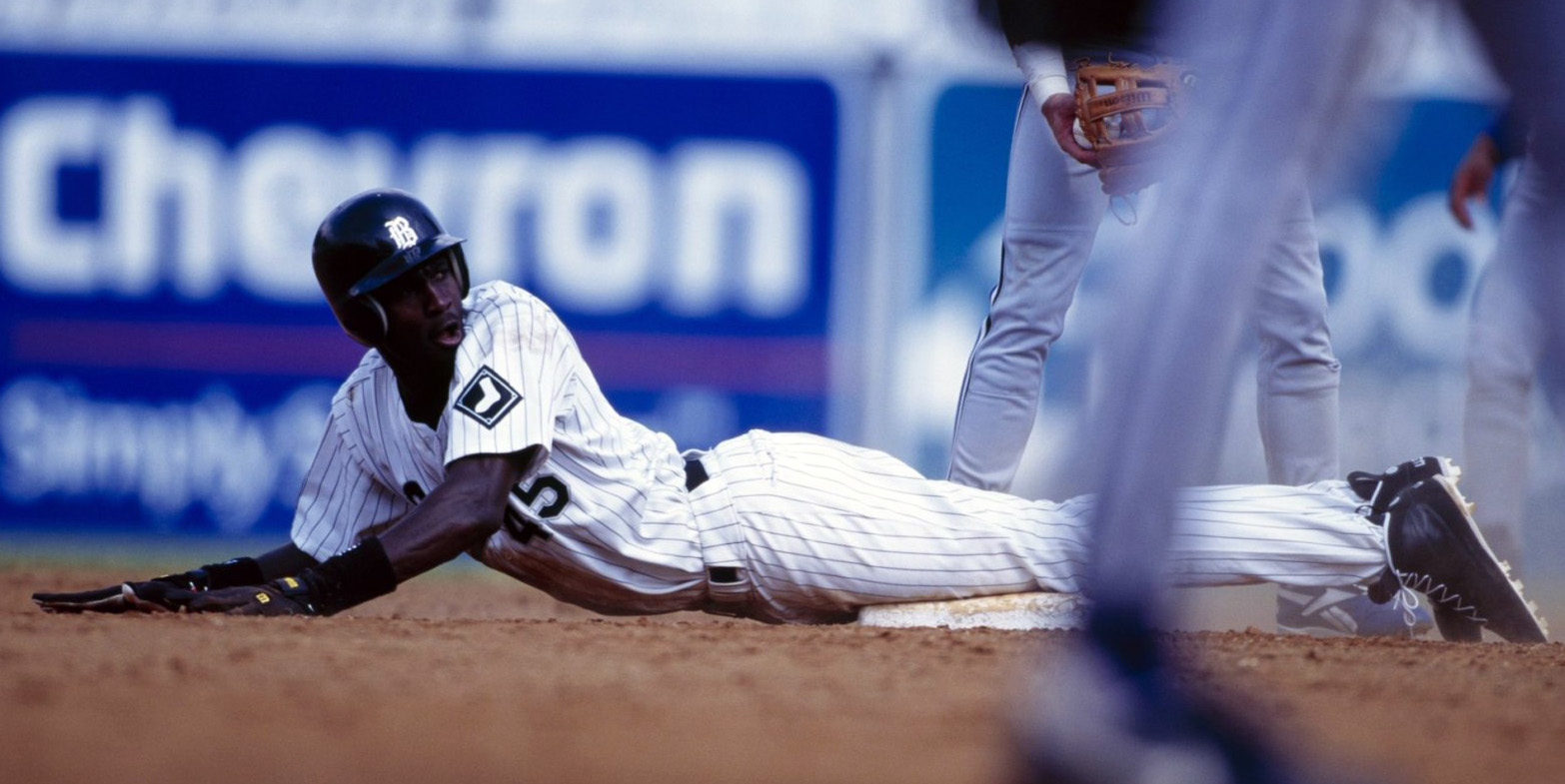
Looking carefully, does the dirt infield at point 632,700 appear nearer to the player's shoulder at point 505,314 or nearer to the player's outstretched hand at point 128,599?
the player's outstretched hand at point 128,599

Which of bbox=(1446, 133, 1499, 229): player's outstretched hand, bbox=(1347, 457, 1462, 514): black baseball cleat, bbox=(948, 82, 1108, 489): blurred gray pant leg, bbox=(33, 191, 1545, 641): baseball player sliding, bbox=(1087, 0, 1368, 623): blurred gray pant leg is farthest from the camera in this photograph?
bbox=(1446, 133, 1499, 229): player's outstretched hand

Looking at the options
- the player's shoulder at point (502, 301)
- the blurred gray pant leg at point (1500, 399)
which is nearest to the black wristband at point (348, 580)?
the player's shoulder at point (502, 301)

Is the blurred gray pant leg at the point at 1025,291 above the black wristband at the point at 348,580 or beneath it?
above

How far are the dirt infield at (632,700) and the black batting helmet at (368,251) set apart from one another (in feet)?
1.91

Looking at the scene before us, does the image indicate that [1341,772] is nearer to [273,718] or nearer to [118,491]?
[273,718]

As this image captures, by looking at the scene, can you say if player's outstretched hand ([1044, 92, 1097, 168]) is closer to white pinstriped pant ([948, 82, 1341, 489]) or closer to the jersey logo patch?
white pinstriped pant ([948, 82, 1341, 489])

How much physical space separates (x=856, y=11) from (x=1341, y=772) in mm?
5233

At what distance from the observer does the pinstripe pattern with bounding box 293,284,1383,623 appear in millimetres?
3174

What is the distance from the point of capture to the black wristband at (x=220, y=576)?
10.1 feet

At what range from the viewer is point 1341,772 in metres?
1.48

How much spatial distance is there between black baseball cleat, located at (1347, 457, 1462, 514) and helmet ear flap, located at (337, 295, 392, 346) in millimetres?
1934

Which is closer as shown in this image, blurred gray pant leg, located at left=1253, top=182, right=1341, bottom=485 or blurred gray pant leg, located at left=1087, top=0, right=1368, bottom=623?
blurred gray pant leg, located at left=1087, top=0, right=1368, bottom=623

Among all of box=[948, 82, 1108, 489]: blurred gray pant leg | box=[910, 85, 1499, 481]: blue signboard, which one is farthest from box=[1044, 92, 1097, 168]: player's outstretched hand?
box=[910, 85, 1499, 481]: blue signboard

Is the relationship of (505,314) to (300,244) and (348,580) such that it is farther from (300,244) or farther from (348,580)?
(300,244)
